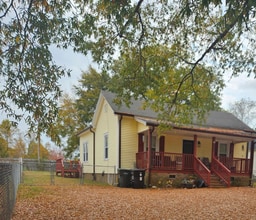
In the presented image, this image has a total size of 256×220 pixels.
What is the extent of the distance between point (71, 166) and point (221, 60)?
1446 centimetres

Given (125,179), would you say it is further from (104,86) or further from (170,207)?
(104,86)

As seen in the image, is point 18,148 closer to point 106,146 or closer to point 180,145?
point 106,146

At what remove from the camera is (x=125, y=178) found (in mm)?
12695

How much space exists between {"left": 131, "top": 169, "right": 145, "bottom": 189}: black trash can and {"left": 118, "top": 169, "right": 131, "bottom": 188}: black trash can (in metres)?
0.23

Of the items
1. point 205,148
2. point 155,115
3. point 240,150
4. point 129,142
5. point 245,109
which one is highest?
point 245,109

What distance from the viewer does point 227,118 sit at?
19.2 metres

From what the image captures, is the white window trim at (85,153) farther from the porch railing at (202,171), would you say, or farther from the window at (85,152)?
the porch railing at (202,171)

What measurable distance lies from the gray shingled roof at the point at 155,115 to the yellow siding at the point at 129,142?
59cm

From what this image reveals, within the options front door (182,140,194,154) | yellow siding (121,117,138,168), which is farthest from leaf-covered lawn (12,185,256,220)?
front door (182,140,194,154)

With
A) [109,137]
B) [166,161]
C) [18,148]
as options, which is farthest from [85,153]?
[18,148]

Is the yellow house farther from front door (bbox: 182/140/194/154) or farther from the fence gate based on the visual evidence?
the fence gate

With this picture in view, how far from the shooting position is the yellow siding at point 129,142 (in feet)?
47.2

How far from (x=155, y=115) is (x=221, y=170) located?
482 cm

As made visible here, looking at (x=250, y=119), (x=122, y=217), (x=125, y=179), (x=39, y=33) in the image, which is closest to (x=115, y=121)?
(x=125, y=179)
